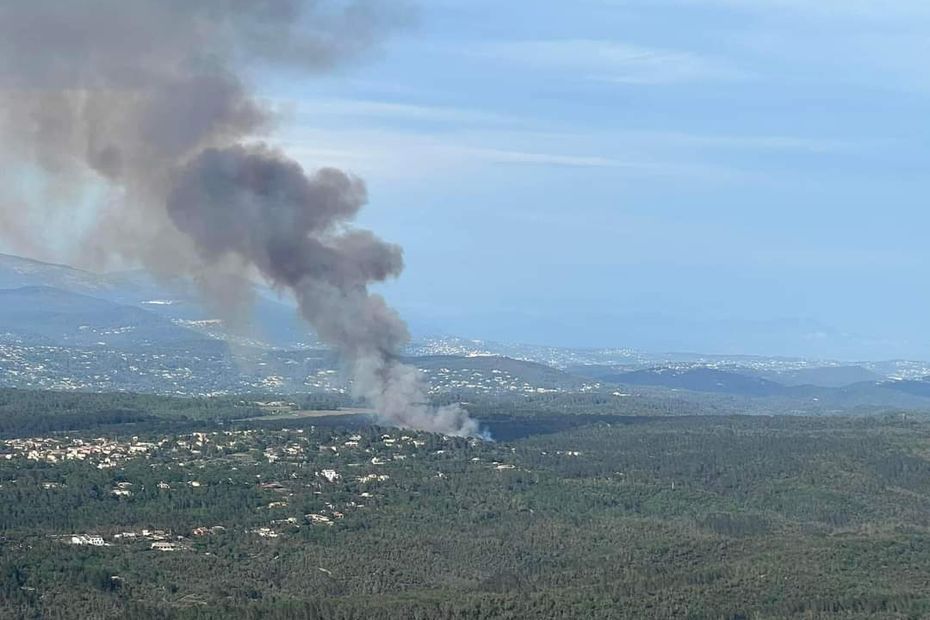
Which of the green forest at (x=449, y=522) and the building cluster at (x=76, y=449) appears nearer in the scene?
the green forest at (x=449, y=522)

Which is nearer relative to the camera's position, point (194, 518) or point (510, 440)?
point (194, 518)

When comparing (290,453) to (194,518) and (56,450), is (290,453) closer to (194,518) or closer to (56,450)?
(56,450)

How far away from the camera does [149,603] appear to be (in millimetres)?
92938

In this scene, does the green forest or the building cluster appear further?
the building cluster

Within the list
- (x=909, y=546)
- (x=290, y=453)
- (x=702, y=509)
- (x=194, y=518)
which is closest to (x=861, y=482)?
(x=702, y=509)

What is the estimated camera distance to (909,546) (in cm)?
10938

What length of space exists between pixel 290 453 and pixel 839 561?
57.3 metres

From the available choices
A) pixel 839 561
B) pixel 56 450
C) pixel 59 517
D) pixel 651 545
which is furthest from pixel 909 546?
pixel 56 450

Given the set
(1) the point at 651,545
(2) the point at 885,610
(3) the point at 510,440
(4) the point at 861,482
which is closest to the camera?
(2) the point at 885,610

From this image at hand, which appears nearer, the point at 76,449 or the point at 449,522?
the point at 449,522

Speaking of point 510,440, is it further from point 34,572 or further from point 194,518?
point 34,572

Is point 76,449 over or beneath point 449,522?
over

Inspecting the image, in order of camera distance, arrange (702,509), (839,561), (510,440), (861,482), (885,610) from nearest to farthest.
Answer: (885,610) → (839,561) → (702,509) → (861,482) → (510,440)

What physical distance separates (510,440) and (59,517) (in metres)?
60.5
